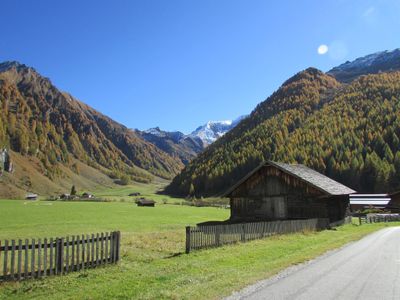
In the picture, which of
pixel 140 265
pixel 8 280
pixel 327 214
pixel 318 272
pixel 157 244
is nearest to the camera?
pixel 8 280

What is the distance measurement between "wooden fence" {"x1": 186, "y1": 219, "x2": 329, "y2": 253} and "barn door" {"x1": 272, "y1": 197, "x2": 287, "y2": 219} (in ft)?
44.8

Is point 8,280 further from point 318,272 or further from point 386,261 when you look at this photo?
point 386,261

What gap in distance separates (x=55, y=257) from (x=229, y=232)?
12.4m

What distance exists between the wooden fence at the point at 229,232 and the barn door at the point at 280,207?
537 inches

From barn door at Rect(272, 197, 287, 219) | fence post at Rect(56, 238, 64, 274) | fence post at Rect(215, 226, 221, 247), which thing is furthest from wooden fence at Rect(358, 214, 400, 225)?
fence post at Rect(56, 238, 64, 274)

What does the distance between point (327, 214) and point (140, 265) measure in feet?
111

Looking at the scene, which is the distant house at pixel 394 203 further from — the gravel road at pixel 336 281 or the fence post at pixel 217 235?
the gravel road at pixel 336 281

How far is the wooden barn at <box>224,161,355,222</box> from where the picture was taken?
1834 inches

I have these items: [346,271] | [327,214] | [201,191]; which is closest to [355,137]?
[201,191]

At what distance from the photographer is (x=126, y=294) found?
1227 cm

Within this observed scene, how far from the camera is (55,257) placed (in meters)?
15.7

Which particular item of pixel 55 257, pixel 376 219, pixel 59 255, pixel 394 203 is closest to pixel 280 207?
pixel 376 219

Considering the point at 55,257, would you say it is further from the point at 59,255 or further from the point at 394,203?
the point at 394,203

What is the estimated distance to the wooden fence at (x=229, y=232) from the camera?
2300cm
